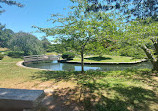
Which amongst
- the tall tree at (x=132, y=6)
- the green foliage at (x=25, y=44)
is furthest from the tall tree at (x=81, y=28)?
the green foliage at (x=25, y=44)

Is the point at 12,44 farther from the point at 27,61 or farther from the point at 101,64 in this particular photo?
the point at 101,64

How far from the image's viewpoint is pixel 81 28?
13.3 ft

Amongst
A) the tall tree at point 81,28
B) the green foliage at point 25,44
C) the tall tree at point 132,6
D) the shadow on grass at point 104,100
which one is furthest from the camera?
the green foliage at point 25,44

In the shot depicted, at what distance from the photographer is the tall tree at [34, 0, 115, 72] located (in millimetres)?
4047

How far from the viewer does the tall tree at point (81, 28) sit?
4.05m

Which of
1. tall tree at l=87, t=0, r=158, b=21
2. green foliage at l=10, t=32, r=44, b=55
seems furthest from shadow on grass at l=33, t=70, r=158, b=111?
green foliage at l=10, t=32, r=44, b=55

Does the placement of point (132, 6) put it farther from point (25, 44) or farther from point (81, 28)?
point (25, 44)

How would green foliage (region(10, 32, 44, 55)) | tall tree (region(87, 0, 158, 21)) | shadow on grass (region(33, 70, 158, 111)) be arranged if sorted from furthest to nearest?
1. green foliage (region(10, 32, 44, 55))
2. tall tree (region(87, 0, 158, 21))
3. shadow on grass (region(33, 70, 158, 111))

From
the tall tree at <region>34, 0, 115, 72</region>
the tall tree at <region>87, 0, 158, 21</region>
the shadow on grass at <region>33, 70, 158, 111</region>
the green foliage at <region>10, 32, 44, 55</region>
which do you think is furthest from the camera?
the green foliage at <region>10, 32, 44, 55</region>

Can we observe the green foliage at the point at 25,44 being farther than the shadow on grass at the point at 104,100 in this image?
Yes

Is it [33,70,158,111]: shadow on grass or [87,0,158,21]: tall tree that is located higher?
[87,0,158,21]: tall tree

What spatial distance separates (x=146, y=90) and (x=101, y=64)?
758 cm

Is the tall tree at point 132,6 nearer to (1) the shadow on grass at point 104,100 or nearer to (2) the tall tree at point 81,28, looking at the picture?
(2) the tall tree at point 81,28

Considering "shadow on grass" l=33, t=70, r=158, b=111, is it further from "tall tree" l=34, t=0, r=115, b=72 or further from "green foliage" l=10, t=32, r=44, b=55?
"green foliage" l=10, t=32, r=44, b=55
